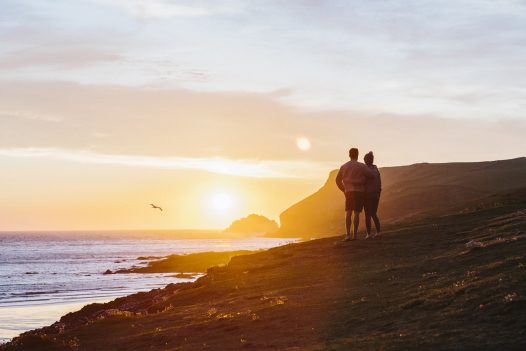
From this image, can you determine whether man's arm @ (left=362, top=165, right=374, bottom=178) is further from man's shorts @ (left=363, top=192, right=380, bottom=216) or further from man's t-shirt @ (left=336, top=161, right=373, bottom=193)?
man's shorts @ (left=363, top=192, right=380, bottom=216)

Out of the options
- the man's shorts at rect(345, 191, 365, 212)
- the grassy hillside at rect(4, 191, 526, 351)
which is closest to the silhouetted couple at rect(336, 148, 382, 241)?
Result: the man's shorts at rect(345, 191, 365, 212)

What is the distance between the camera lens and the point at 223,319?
56.1 feet

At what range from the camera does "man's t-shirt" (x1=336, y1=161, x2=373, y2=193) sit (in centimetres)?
2652

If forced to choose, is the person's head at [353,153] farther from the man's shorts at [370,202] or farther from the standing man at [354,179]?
the man's shorts at [370,202]

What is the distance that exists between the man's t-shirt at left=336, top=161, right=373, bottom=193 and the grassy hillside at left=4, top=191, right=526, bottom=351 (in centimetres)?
259

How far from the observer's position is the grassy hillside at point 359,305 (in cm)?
1162

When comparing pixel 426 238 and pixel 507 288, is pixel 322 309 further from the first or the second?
pixel 426 238

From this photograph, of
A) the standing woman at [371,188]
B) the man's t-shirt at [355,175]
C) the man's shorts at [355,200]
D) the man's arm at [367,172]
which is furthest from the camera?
the standing woman at [371,188]

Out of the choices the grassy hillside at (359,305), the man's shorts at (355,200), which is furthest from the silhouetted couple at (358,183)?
the grassy hillside at (359,305)

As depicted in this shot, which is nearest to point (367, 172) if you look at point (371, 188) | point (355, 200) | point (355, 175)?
point (355, 175)

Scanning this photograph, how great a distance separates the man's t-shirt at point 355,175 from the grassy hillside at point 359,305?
259 centimetres

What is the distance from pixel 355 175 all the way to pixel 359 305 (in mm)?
11809

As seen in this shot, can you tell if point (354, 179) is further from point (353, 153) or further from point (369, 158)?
point (369, 158)

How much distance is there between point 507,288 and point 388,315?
8.28 feet
